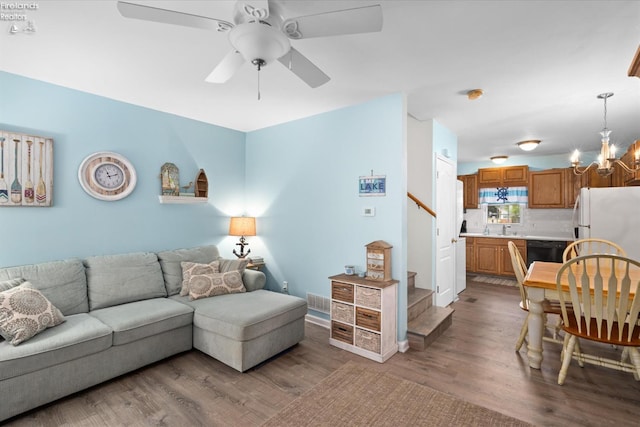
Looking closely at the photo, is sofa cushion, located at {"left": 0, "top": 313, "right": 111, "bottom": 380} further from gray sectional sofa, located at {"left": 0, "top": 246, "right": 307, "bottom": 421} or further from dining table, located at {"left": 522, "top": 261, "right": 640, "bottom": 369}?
dining table, located at {"left": 522, "top": 261, "right": 640, "bottom": 369}

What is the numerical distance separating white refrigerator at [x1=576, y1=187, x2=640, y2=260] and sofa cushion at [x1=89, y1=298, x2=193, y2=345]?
5.16m

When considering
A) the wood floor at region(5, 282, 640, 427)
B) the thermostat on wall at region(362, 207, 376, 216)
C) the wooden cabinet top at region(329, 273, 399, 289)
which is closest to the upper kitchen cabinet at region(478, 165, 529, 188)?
the wood floor at region(5, 282, 640, 427)

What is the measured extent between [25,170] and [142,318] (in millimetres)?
1701

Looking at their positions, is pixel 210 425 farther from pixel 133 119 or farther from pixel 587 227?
pixel 587 227

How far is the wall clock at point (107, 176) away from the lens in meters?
3.09

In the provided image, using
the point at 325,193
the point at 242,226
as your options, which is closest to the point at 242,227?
the point at 242,226

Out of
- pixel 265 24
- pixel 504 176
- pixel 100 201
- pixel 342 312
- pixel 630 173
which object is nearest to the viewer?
pixel 265 24

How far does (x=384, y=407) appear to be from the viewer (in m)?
1.87

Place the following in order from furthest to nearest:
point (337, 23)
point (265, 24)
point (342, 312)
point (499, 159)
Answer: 1. point (499, 159)
2. point (342, 312)
3. point (265, 24)
4. point (337, 23)

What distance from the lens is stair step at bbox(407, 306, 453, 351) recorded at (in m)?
3.06

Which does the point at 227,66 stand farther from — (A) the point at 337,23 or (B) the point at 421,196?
(B) the point at 421,196

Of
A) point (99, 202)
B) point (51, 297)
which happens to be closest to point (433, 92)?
point (99, 202)

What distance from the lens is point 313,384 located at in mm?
2434

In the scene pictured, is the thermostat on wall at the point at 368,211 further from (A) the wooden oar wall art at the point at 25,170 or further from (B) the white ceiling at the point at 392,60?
(A) the wooden oar wall art at the point at 25,170
